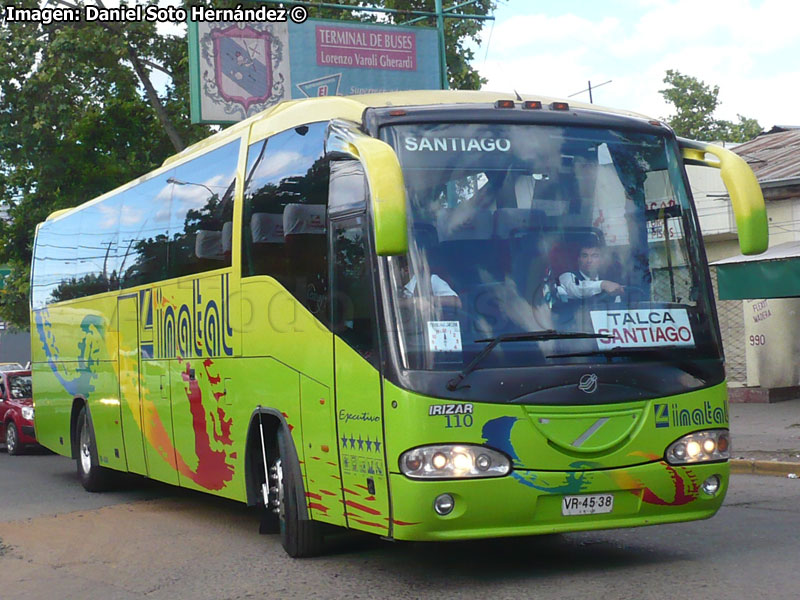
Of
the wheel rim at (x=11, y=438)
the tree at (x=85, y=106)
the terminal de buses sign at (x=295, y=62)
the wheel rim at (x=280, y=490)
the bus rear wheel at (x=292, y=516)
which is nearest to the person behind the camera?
the bus rear wheel at (x=292, y=516)

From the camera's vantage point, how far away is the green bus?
292 inches

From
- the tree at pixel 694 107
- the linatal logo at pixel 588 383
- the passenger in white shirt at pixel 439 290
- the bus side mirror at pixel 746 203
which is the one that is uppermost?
the tree at pixel 694 107

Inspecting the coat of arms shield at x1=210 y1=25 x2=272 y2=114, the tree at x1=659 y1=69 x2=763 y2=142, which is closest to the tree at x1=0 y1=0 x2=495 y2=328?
the coat of arms shield at x1=210 y1=25 x2=272 y2=114

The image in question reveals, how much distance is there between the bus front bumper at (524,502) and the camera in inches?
290

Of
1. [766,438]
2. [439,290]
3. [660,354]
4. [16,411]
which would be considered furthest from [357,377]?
[16,411]

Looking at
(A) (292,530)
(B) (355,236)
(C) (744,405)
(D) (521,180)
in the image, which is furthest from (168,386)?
(C) (744,405)

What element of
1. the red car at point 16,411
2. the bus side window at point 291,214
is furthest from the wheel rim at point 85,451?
the red car at point 16,411

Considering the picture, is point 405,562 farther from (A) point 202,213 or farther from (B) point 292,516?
(A) point 202,213

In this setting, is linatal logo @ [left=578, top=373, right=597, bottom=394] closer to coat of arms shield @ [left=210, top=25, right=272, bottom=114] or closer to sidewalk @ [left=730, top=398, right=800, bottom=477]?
sidewalk @ [left=730, top=398, right=800, bottom=477]

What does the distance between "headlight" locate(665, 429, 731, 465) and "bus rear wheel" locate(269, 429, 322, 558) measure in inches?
104

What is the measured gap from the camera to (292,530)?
9.12 metres

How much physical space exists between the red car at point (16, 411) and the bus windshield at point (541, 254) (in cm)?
1638

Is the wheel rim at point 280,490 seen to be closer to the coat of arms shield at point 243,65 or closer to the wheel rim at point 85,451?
the wheel rim at point 85,451

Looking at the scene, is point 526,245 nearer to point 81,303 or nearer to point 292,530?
point 292,530
